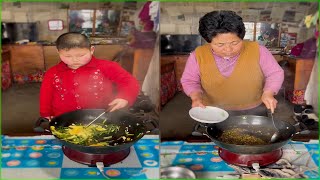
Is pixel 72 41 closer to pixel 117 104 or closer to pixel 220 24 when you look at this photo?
pixel 117 104

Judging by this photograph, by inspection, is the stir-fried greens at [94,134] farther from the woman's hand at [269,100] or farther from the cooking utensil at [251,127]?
the woman's hand at [269,100]

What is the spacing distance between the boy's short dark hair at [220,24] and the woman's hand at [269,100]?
0.25m

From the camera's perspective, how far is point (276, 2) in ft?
5.27

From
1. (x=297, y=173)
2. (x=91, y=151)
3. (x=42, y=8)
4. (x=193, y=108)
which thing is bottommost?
(x=297, y=173)

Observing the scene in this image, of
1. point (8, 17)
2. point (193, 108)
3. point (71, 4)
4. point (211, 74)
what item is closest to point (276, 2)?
point (211, 74)

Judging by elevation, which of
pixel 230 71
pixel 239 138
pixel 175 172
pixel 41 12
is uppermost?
pixel 41 12

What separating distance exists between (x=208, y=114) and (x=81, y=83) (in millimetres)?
519

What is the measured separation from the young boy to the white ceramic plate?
246 millimetres

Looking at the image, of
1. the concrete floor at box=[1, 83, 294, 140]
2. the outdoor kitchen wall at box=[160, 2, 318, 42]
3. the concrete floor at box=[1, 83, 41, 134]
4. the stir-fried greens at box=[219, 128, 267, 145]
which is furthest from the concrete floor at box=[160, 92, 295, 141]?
the concrete floor at box=[1, 83, 41, 134]

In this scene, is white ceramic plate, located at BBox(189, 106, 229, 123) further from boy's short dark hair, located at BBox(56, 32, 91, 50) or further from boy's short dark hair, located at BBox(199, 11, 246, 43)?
boy's short dark hair, located at BBox(56, 32, 91, 50)

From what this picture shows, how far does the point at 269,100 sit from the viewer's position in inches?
63.1

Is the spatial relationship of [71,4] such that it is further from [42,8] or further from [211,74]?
[211,74]

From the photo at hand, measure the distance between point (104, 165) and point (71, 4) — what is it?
638 millimetres

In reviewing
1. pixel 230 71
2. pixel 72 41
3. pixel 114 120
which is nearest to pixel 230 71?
pixel 230 71
